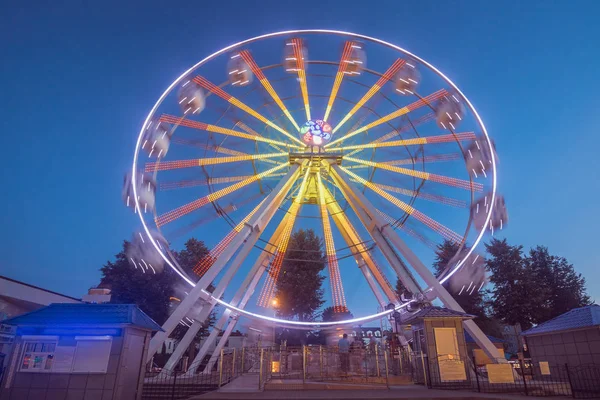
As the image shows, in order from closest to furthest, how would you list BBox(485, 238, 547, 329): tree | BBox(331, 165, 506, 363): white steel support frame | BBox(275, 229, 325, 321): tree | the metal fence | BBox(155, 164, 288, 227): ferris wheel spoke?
1. the metal fence
2. BBox(331, 165, 506, 363): white steel support frame
3. BBox(155, 164, 288, 227): ferris wheel spoke
4. BBox(485, 238, 547, 329): tree
5. BBox(275, 229, 325, 321): tree

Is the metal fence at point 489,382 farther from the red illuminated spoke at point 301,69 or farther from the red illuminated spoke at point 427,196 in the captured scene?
the red illuminated spoke at point 301,69

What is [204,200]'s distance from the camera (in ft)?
64.5

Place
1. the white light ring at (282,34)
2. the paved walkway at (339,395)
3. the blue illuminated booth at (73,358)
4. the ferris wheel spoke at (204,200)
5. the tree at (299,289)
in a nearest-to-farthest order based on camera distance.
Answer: the blue illuminated booth at (73,358) < the paved walkway at (339,395) < the white light ring at (282,34) < the ferris wheel spoke at (204,200) < the tree at (299,289)

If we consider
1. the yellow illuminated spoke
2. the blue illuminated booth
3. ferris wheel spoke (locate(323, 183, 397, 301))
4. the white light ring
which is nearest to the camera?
the blue illuminated booth

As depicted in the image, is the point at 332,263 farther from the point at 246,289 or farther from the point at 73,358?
the point at 73,358

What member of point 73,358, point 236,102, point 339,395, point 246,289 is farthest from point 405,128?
point 73,358

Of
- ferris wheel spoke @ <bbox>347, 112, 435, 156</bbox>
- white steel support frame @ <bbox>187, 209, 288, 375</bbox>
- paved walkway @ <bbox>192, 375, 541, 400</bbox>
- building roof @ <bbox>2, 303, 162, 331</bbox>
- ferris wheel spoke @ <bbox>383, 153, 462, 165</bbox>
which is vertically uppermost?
ferris wheel spoke @ <bbox>347, 112, 435, 156</bbox>

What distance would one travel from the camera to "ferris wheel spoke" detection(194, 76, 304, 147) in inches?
739

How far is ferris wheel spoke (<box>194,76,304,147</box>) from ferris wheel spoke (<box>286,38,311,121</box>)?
167cm

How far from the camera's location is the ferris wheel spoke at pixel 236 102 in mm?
18766

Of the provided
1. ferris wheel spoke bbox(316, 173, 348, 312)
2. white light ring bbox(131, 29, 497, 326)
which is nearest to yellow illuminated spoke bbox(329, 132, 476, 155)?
white light ring bbox(131, 29, 497, 326)

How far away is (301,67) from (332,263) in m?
10.5

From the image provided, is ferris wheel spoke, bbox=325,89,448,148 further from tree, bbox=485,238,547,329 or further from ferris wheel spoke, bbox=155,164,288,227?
tree, bbox=485,238,547,329

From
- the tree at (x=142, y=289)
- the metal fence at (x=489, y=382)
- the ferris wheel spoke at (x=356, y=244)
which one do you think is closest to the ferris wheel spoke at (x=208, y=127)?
the ferris wheel spoke at (x=356, y=244)
